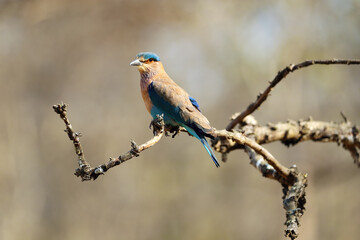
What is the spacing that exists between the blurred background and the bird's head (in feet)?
15.1

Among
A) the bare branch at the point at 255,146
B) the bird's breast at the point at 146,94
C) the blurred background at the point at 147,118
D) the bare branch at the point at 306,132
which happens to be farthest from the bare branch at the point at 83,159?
the blurred background at the point at 147,118

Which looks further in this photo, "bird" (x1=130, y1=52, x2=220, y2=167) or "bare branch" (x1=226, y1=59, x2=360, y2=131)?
"bird" (x1=130, y1=52, x2=220, y2=167)

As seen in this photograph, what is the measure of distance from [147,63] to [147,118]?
10.6 metres

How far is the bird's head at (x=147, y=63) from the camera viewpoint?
419 cm

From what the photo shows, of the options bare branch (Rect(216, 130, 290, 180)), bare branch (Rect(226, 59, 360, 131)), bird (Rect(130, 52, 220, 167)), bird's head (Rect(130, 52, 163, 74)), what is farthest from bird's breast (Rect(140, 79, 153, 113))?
bare branch (Rect(216, 130, 290, 180))

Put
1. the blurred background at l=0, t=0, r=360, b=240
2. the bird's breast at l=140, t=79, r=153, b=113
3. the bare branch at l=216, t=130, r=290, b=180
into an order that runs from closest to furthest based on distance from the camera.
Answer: the bare branch at l=216, t=130, r=290, b=180 < the bird's breast at l=140, t=79, r=153, b=113 < the blurred background at l=0, t=0, r=360, b=240

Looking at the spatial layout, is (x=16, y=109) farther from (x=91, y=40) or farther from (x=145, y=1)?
(x=145, y=1)

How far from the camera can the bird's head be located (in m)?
4.19

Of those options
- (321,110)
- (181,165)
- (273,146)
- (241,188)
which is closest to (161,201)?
(181,165)

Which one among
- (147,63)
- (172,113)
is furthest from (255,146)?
(147,63)

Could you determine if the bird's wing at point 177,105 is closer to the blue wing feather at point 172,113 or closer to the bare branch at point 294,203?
the blue wing feather at point 172,113

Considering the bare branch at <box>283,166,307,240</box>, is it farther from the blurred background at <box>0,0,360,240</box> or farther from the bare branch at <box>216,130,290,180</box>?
the blurred background at <box>0,0,360,240</box>

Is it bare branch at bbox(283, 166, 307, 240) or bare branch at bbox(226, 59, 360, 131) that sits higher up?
bare branch at bbox(226, 59, 360, 131)

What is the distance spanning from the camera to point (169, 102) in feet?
11.6
